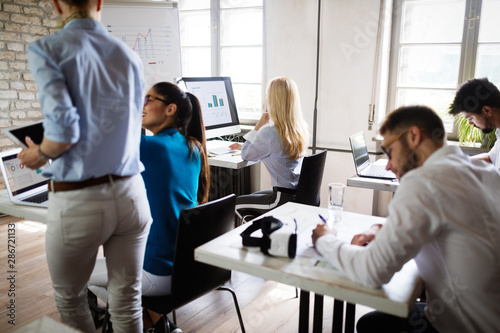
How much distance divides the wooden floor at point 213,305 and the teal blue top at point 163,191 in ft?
2.36

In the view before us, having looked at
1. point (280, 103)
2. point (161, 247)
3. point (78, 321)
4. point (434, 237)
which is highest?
point (280, 103)

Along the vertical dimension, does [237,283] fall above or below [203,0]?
below

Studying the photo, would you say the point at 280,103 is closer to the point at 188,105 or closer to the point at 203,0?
the point at 188,105

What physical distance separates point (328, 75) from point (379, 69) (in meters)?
0.45

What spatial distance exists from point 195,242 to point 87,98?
62 cm

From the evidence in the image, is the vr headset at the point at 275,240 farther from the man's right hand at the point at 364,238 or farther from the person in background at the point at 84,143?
the person in background at the point at 84,143

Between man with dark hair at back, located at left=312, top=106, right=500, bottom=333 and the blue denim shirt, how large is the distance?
27.5 inches

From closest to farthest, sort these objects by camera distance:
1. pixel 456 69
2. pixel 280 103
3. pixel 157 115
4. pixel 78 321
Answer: pixel 78 321, pixel 157 115, pixel 280 103, pixel 456 69

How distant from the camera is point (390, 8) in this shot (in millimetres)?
3572

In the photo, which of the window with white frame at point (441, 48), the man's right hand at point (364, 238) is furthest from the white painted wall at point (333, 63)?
the man's right hand at point (364, 238)

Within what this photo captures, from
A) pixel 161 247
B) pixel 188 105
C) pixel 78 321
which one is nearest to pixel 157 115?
pixel 188 105

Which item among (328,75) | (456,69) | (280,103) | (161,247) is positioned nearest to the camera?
(161,247)

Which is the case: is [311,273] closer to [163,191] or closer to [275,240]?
[275,240]

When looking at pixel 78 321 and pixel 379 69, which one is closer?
pixel 78 321
